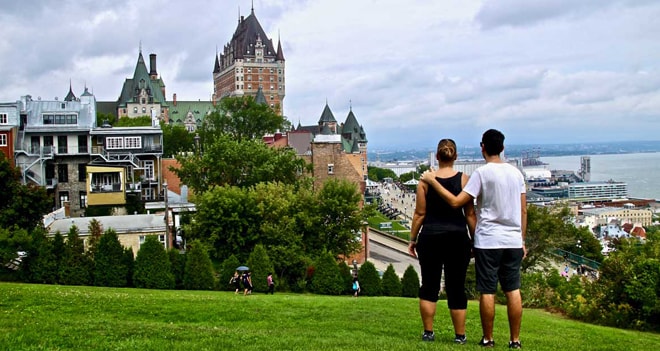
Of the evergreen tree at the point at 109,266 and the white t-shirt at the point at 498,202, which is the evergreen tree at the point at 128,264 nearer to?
the evergreen tree at the point at 109,266

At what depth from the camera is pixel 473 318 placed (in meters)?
14.5

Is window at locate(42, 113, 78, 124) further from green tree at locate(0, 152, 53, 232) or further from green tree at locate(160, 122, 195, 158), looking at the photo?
green tree at locate(160, 122, 195, 158)

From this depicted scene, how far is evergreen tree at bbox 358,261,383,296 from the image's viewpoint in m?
30.0

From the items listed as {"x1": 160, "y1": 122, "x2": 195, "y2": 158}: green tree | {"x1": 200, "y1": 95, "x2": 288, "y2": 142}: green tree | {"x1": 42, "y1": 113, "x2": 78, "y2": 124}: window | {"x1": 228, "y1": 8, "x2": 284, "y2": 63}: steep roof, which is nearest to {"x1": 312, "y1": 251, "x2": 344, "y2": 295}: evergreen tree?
{"x1": 42, "y1": 113, "x2": 78, "y2": 124}: window

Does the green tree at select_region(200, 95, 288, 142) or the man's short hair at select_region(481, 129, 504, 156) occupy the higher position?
the green tree at select_region(200, 95, 288, 142)

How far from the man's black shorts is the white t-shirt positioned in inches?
3.0

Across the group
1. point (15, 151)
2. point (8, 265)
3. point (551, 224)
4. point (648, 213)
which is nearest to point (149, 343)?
point (8, 265)

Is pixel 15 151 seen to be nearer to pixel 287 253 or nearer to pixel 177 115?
pixel 287 253

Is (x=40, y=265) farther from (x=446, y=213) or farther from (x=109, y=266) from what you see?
(x=446, y=213)

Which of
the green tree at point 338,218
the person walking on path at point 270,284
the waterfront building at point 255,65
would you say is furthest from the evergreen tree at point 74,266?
the waterfront building at point 255,65

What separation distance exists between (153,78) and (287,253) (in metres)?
133

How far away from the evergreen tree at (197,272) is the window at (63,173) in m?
24.3

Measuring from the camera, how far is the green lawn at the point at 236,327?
29.7 ft

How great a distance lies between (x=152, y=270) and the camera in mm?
28094
